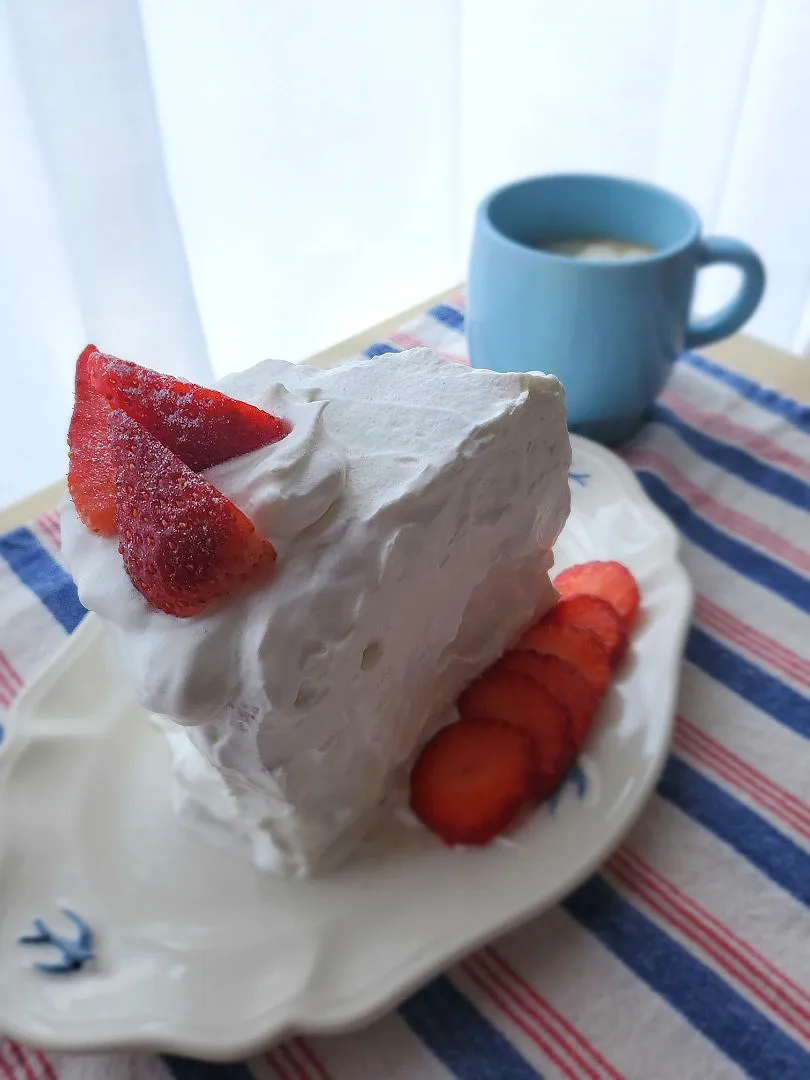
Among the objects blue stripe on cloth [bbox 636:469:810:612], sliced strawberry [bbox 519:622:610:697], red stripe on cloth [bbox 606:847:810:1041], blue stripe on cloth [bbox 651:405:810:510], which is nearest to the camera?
red stripe on cloth [bbox 606:847:810:1041]

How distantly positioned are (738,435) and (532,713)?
1.72 ft

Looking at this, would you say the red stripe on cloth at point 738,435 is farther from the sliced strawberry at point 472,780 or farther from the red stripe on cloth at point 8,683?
the red stripe on cloth at point 8,683

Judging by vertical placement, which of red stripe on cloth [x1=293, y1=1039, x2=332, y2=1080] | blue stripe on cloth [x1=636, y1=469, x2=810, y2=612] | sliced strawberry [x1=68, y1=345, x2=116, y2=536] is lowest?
red stripe on cloth [x1=293, y1=1039, x2=332, y2=1080]

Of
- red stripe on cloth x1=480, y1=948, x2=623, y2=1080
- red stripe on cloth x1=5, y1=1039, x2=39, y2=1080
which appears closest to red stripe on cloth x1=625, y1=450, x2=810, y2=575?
red stripe on cloth x1=480, y1=948, x2=623, y2=1080

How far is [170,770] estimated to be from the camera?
73 centimetres

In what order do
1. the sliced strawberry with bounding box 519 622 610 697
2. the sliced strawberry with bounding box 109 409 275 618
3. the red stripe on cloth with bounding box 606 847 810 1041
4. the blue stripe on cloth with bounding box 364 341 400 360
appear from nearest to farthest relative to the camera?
the sliced strawberry with bounding box 109 409 275 618 < the red stripe on cloth with bounding box 606 847 810 1041 < the sliced strawberry with bounding box 519 622 610 697 < the blue stripe on cloth with bounding box 364 341 400 360

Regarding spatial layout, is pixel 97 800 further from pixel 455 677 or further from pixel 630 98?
pixel 630 98

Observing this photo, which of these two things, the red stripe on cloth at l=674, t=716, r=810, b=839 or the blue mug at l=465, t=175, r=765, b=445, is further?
the blue mug at l=465, t=175, r=765, b=445

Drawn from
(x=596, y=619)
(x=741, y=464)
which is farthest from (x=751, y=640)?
(x=741, y=464)

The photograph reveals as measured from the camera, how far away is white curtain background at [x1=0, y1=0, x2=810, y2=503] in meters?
0.94

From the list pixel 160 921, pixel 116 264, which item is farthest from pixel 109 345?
pixel 160 921

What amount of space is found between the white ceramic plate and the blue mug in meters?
0.30

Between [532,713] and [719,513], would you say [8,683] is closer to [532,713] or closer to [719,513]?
[532,713]

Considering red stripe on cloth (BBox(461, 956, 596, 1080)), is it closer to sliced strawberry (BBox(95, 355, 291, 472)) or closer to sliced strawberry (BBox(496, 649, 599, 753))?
sliced strawberry (BBox(496, 649, 599, 753))
